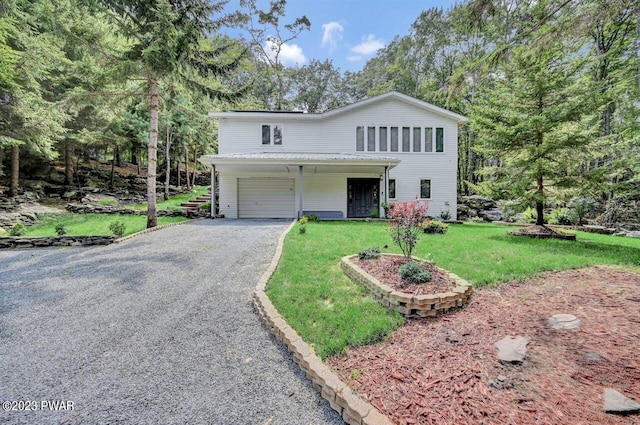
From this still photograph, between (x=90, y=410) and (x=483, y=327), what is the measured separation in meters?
3.93

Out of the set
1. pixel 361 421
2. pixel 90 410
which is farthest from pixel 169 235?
pixel 361 421

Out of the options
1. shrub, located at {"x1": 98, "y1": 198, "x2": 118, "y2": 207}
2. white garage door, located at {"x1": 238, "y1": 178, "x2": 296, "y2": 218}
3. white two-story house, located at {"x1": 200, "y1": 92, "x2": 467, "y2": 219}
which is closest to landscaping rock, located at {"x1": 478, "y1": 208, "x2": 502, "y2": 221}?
white two-story house, located at {"x1": 200, "y1": 92, "x2": 467, "y2": 219}

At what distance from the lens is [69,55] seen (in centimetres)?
1512

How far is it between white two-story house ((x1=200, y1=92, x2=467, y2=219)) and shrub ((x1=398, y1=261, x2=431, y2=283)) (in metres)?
10.8

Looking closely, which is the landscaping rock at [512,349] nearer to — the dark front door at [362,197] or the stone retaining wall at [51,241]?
the stone retaining wall at [51,241]

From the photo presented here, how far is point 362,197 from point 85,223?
1298 cm

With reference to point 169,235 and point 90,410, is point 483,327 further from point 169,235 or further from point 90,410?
point 169,235

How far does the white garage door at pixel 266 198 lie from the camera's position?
15195 millimetres

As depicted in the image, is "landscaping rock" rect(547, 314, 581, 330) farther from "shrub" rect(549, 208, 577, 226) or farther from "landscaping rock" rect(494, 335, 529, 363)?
"shrub" rect(549, 208, 577, 226)

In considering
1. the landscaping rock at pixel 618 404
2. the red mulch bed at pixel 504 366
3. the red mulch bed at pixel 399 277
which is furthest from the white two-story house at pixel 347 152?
the landscaping rock at pixel 618 404

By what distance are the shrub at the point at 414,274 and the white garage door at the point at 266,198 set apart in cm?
1171

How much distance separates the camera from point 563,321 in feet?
10.1

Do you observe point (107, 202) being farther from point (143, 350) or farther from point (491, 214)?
point (491, 214)

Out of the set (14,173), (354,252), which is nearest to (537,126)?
(354,252)
